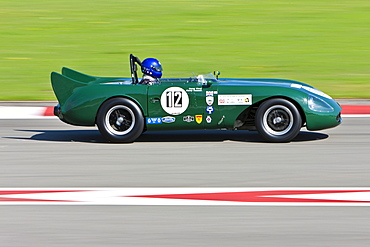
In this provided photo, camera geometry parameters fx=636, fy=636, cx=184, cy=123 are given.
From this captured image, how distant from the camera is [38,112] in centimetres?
1170

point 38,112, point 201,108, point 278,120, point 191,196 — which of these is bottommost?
point 191,196

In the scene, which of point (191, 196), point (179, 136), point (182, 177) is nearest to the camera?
point (191, 196)

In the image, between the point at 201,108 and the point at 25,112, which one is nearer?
the point at 201,108

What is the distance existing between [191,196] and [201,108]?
255cm

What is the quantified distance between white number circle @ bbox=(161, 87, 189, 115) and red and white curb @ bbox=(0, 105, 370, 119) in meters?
3.52

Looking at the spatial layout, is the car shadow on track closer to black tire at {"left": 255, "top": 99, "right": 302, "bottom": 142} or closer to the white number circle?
black tire at {"left": 255, "top": 99, "right": 302, "bottom": 142}

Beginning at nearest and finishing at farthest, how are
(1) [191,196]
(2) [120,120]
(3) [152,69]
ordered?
(1) [191,196], (2) [120,120], (3) [152,69]

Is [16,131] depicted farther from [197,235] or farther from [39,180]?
[197,235]

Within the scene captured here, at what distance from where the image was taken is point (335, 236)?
4.96 metres

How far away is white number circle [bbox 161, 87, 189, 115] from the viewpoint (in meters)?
8.43

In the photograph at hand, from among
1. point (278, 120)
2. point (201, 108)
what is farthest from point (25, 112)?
point (278, 120)

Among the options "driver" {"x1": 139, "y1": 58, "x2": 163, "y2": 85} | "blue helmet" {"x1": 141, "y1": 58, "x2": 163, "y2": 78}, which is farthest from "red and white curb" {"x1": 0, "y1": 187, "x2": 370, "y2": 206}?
"blue helmet" {"x1": 141, "y1": 58, "x2": 163, "y2": 78}

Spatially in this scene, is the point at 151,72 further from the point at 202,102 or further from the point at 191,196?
the point at 191,196

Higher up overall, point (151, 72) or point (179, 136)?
point (151, 72)
